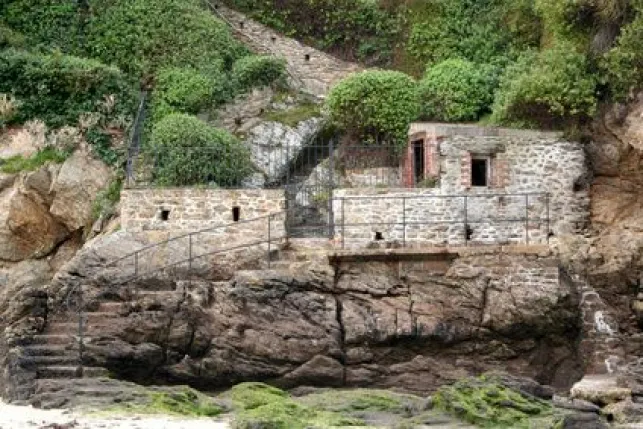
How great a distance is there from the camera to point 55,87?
3709cm

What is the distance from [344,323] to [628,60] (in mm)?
8108

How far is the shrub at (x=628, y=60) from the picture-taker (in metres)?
33.0

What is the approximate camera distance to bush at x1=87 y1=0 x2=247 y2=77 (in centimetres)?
3897

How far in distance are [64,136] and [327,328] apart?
904cm

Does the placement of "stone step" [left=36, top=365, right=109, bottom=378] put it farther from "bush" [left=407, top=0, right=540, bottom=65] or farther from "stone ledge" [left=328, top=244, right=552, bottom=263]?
"bush" [left=407, top=0, right=540, bottom=65]

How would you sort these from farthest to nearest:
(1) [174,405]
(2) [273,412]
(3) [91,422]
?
(1) [174,405], (2) [273,412], (3) [91,422]

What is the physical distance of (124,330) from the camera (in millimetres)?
30359

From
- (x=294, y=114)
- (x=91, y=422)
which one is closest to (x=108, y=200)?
(x=294, y=114)

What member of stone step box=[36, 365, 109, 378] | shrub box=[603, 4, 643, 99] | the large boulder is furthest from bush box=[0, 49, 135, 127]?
shrub box=[603, 4, 643, 99]

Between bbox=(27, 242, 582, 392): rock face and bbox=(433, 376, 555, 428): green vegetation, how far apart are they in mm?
3425

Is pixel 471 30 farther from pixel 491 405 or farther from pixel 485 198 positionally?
pixel 491 405

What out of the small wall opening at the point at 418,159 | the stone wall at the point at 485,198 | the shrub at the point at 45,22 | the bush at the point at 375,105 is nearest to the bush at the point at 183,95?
the shrub at the point at 45,22

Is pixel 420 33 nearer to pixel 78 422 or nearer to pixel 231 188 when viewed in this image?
pixel 231 188

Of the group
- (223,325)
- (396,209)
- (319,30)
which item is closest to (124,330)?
(223,325)
